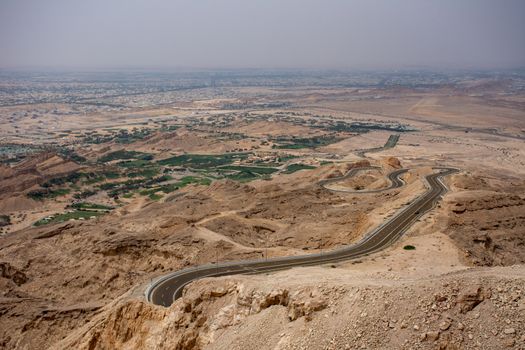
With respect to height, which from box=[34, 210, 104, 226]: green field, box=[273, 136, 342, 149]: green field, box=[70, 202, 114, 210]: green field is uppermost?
box=[273, 136, 342, 149]: green field

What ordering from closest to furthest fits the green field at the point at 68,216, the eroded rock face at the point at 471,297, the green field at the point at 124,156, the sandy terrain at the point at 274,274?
the eroded rock face at the point at 471,297 → the sandy terrain at the point at 274,274 → the green field at the point at 68,216 → the green field at the point at 124,156

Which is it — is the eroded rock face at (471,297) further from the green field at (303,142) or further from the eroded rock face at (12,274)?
the green field at (303,142)

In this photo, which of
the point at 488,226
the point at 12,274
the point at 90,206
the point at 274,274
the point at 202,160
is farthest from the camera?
the point at 202,160

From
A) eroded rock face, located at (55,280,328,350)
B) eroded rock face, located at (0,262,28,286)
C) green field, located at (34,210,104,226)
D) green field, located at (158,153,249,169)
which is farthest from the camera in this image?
green field, located at (158,153,249,169)

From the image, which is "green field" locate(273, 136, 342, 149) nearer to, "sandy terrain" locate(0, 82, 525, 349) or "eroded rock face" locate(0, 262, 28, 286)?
"sandy terrain" locate(0, 82, 525, 349)

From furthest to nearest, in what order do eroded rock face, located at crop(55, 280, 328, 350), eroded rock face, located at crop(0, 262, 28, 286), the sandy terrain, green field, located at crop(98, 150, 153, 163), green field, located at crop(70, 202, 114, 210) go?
green field, located at crop(98, 150, 153, 163) < green field, located at crop(70, 202, 114, 210) < eroded rock face, located at crop(0, 262, 28, 286) < eroded rock face, located at crop(55, 280, 328, 350) < the sandy terrain

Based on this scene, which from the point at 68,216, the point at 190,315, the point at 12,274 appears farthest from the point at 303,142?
the point at 190,315

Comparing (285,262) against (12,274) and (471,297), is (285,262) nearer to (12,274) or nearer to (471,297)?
(471,297)

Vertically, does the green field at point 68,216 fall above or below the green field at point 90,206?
above

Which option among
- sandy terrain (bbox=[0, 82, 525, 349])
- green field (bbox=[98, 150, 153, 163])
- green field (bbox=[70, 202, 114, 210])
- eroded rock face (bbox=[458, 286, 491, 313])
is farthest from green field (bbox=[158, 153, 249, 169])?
Answer: eroded rock face (bbox=[458, 286, 491, 313])

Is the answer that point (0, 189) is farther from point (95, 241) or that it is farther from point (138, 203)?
point (95, 241)

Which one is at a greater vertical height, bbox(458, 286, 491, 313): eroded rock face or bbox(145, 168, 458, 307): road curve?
bbox(458, 286, 491, 313): eroded rock face

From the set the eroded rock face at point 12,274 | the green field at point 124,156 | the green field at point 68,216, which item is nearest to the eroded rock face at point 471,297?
the eroded rock face at point 12,274
